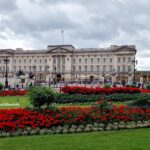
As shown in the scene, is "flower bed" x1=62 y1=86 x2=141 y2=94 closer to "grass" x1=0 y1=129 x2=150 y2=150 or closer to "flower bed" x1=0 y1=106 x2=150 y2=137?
"flower bed" x1=0 y1=106 x2=150 y2=137

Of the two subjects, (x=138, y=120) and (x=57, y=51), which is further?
(x=57, y=51)

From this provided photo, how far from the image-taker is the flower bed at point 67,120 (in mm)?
14039

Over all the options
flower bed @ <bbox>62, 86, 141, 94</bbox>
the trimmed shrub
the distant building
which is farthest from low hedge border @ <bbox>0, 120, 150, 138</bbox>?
Answer: the distant building

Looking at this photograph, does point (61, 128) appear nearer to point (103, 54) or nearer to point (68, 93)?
point (68, 93)

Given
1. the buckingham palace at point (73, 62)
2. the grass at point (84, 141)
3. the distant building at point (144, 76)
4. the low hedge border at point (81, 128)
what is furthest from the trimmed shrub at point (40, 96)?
the buckingham palace at point (73, 62)

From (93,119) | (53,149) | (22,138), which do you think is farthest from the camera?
(93,119)

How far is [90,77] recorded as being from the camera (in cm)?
12762

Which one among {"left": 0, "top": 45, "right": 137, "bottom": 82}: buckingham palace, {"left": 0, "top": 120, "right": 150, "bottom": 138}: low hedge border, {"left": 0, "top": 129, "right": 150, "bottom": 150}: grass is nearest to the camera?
{"left": 0, "top": 129, "right": 150, "bottom": 150}: grass

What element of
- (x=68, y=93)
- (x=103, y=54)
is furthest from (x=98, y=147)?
(x=103, y=54)

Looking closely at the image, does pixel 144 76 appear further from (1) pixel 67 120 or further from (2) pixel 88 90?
(1) pixel 67 120

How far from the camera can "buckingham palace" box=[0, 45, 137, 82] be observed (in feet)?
399

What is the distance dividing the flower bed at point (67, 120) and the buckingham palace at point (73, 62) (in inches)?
4084

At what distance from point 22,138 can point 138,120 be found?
5.24m

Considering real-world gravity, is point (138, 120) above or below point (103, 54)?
below
